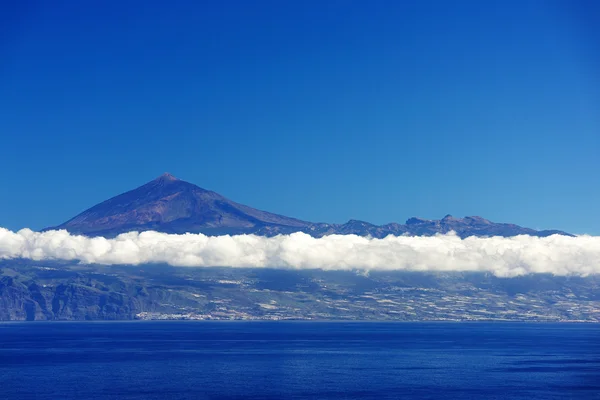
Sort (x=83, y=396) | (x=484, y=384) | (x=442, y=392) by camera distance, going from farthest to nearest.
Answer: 1. (x=484, y=384)
2. (x=442, y=392)
3. (x=83, y=396)

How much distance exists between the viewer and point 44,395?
17300 centimetres

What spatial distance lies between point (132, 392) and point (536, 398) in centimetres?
9566

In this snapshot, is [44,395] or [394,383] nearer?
[44,395]

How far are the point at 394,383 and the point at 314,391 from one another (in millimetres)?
28160

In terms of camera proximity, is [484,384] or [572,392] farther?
[484,384]

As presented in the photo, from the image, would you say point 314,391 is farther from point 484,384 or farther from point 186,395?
point 484,384

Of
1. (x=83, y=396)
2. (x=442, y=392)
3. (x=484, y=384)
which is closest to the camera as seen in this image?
(x=83, y=396)

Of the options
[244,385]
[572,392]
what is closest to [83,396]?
[244,385]

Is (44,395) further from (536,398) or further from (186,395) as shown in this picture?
(536,398)

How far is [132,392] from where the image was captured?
17750 centimetres

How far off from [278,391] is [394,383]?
116 feet

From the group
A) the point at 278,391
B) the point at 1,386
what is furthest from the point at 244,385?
the point at 1,386

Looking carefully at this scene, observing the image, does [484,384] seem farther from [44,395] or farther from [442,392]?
[44,395]

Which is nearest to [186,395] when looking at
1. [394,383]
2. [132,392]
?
[132,392]
